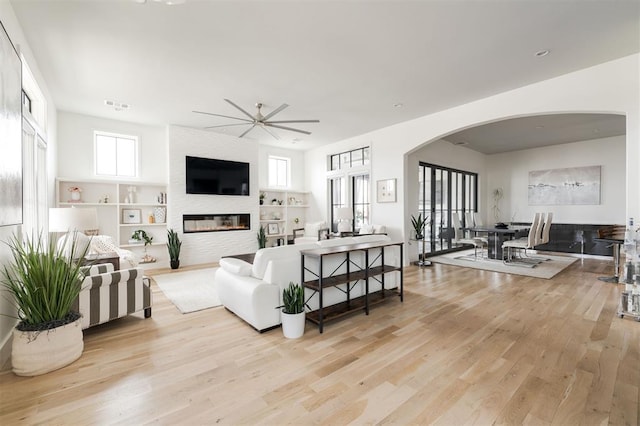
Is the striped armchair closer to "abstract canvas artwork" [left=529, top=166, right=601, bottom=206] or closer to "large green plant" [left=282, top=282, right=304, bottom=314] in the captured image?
"large green plant" [left=282, top=282, right=304, bottom=314]

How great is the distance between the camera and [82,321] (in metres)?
2.71

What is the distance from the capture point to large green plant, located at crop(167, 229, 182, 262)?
606cm

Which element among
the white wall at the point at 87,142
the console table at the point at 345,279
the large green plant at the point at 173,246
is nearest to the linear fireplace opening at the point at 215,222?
the large green plant at the point at 173,246

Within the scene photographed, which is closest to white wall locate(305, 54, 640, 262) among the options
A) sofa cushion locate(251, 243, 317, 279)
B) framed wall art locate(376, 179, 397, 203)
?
framed wall art locate(376, 179, 397, 203)

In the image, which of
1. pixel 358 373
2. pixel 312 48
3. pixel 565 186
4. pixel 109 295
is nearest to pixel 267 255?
pixel 358 373

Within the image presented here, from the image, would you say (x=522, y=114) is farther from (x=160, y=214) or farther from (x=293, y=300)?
(x=160, y=214)

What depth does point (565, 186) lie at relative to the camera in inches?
308

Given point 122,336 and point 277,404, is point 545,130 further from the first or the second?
point 122,336

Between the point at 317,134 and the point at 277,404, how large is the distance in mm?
6092

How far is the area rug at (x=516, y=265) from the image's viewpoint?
5.34m

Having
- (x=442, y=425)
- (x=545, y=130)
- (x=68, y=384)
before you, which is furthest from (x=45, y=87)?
(x=545, y=130)

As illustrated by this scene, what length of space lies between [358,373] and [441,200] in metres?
6.43

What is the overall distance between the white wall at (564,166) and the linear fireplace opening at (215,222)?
25.8 ft

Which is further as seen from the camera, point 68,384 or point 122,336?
point 122,336
